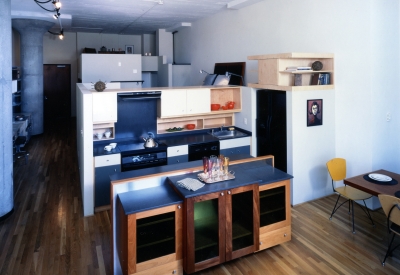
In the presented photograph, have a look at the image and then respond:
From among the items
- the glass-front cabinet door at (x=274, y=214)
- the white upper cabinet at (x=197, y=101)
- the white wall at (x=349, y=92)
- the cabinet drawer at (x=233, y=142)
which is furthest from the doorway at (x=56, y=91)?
the glass-front cabinet door at (x=274, y=214)

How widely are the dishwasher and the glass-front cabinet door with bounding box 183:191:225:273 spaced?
2.09 meters

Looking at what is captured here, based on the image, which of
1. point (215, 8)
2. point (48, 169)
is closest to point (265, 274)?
point (48, 169)

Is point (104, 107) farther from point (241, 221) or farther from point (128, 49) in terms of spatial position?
point (128, 49)

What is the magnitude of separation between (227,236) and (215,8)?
588 centimetres

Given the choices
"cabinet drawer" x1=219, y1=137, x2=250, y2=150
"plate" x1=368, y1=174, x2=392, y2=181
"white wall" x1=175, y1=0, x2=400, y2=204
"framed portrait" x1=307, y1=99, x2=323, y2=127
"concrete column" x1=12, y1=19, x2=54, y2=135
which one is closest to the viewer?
"plate" x1=368, y1=174, x2=392, y2=181

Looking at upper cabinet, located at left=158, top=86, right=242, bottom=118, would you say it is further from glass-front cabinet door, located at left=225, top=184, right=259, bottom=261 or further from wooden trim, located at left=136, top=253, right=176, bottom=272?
wooden trim, located at left=136, top=253, right=176, bottom=272

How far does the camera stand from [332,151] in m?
4.94

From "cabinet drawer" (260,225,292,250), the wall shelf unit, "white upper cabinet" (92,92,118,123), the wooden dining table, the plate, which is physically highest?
"white upper cabinet" (92,92,118,123)

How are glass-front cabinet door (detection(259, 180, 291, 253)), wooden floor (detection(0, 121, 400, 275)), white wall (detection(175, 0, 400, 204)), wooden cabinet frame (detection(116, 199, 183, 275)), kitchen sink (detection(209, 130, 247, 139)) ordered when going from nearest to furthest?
wooden cabinet frame (detection(116, 199, 183, 275)) → wooden floor (detection(0, 121, 400, 275)) → glass-front cabinet door (detection(259, 180, 291, 253)) → white wall (detection(175, 0, 400, 204)) → kitchen sink (detection(209, 130, 247, 139))

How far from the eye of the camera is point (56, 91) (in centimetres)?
1227

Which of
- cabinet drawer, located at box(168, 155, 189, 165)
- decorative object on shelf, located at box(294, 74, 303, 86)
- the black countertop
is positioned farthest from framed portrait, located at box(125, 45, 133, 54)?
the black countertop

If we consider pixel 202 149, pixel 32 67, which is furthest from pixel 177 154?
pixel 32 67

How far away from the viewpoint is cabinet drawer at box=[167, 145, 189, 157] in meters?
4.81

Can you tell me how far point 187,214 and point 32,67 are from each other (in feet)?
28.2
